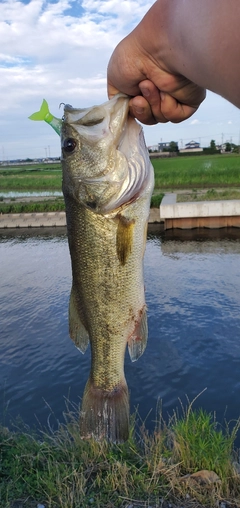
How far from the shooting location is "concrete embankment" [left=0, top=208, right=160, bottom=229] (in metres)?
28.2

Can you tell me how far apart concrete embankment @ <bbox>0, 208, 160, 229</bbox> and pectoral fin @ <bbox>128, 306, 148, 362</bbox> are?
80.4 feet

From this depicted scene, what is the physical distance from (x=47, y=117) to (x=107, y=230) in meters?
0.71

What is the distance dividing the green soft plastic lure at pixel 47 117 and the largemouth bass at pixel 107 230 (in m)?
0.08

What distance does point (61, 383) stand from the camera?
1063 centimetres

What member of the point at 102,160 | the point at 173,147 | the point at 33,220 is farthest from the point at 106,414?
the point at 173,147

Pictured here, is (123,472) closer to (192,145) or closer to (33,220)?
(33,220)

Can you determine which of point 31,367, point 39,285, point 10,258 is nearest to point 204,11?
point 31,367

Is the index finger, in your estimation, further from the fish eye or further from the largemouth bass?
the fish eye

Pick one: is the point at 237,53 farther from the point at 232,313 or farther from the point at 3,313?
the point at 3,313

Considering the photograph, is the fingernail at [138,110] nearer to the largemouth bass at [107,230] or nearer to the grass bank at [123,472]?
the largemouth bass at [107,230]

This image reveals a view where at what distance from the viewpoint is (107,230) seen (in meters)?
2.55

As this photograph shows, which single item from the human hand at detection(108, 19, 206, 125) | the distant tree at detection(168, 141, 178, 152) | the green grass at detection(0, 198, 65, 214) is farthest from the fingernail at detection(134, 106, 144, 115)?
the distant tree at detection(168, 141, 178, 152)

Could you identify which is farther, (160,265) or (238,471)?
(160,265)

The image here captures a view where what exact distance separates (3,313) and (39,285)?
2.82 metres
